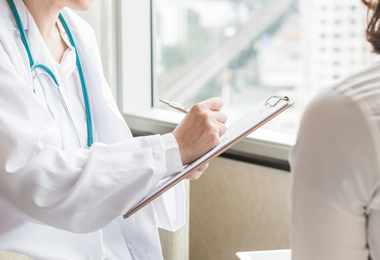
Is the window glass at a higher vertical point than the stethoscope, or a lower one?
lower

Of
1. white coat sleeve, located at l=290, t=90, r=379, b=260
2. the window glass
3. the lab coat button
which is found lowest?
the window glass

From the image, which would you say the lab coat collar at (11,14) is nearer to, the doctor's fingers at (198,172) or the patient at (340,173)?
the doctor's fingers at (198,172)

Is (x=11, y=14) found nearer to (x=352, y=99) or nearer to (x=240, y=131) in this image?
(x=240, y=131)

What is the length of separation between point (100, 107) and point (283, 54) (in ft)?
43.6

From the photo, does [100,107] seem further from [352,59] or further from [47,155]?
[352,59]

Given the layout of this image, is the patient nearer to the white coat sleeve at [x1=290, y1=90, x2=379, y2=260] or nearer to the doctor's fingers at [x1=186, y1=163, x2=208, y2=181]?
the white coat sleeve at [x1=290, y1=90, x2=379, y2=260]

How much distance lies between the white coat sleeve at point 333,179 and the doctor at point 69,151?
373 mm

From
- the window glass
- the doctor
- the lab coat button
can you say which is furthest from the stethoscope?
the window glass

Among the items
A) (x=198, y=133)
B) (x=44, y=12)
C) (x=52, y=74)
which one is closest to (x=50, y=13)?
(x=44, y=12)

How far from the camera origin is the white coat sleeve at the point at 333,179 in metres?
0.43

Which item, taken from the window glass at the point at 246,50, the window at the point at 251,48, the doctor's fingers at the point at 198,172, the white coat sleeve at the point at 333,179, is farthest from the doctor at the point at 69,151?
the window glass at the point at 246,50

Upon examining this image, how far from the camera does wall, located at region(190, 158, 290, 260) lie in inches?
54.8

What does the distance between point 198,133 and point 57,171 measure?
0.31m

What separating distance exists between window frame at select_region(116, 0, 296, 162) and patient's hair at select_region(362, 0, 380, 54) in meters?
1.23
